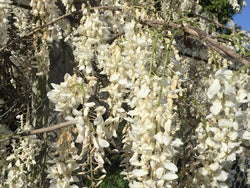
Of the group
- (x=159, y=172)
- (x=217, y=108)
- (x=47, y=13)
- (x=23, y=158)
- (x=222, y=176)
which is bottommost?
(x=23, y=158)

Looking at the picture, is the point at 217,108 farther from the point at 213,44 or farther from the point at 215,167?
the point at 215,167

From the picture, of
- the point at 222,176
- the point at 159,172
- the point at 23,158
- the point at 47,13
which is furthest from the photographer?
the point at 23,158

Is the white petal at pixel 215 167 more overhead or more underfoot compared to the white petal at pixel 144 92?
more underfoot

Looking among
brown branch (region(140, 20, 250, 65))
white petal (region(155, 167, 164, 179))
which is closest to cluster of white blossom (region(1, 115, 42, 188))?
brown branch (region(140, 20, 250, 65))

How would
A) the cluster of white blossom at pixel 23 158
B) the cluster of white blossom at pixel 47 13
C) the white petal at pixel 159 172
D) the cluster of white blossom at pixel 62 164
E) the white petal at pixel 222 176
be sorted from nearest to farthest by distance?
the white petal at pixel 159 172, the cluster of white blossom at pixel 62 164, the white petal at pixel 222 176, the cluster of white blossom at pixel 47 13, the cluster of white blossom at pixel 23 158

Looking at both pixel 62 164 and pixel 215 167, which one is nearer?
pixel 62 164

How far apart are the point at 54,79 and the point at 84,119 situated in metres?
1.00

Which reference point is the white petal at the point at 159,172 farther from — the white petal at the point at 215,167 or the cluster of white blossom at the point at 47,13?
the cluster of white blossom at the point at 47,13

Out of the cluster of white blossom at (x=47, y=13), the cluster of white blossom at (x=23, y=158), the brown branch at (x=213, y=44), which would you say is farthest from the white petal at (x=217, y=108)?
the cluster of white blossom at (x=23, y=158)

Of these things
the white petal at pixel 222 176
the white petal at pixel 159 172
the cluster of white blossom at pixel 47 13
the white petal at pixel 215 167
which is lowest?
the white petal at pixel 222 176

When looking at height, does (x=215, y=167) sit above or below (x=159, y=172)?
below

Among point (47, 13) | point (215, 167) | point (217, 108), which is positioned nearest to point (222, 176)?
point (215, 167)

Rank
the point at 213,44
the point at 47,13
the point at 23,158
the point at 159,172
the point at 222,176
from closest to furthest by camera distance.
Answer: the point at 159,172
the point at 213,44
the point at 222,176
the point at 47,13
the point at 23,158

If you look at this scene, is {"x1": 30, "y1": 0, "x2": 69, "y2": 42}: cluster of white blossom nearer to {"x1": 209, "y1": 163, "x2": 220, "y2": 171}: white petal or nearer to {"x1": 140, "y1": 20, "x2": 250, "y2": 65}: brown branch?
{"x1": 140, "y1": 20, "x2": 250, "y2": 65}: brown branch
